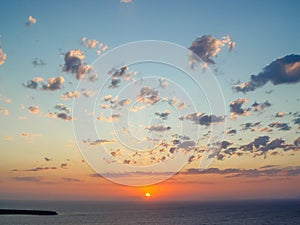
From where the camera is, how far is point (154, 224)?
525 ft

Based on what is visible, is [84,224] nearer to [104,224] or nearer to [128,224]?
[104,224]

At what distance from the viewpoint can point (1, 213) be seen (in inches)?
7849

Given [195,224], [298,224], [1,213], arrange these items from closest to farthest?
1. [298,224]
2. [195,224]
3. [1,213]

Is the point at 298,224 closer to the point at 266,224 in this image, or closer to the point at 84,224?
the point at 266,224

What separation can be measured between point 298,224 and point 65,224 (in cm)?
10613

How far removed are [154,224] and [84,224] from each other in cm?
3405

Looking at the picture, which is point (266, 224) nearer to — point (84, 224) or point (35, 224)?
point (84, 224)

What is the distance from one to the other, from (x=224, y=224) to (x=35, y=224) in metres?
86.1

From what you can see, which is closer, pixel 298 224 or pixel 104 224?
pixel 298 224

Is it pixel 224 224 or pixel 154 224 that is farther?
pixel 154 224

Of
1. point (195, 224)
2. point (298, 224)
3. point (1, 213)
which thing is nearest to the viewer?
point (298, 224)

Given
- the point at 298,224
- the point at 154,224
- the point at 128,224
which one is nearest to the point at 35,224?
the point at 128,224

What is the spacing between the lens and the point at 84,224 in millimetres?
160625

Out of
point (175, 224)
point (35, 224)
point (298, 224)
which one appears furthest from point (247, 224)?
point (35, 224)
